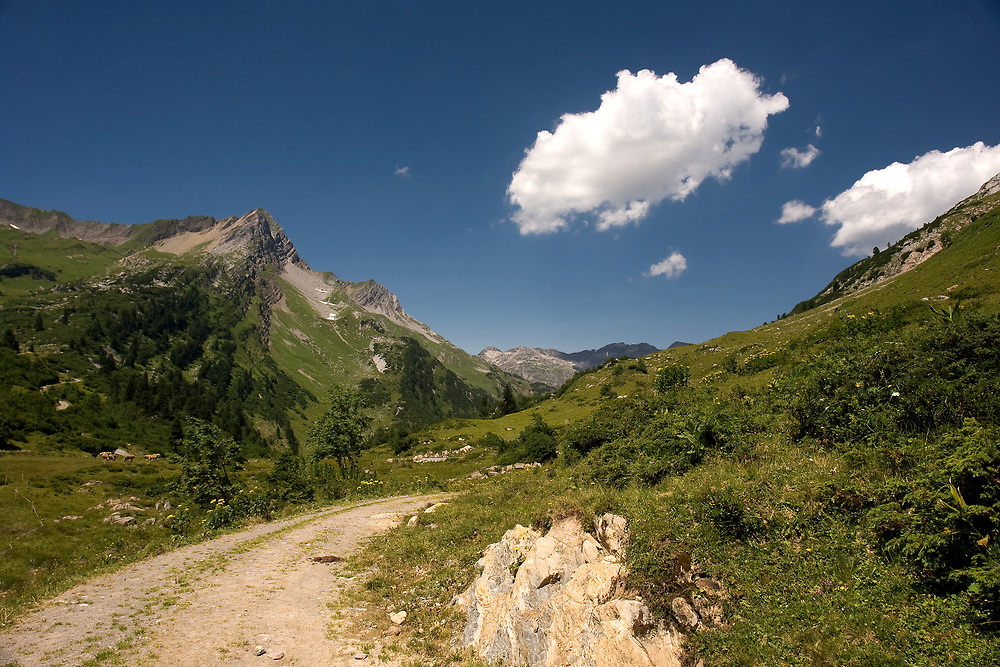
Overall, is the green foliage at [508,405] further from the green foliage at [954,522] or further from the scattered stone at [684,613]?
the green foliage at [954,522]

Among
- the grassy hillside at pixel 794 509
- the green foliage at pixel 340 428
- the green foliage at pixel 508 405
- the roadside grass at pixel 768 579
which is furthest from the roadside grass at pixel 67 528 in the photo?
the green foliage at pixel 508 405

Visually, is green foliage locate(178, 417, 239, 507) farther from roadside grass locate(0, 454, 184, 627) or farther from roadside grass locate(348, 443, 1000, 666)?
roadside grass locate(348, 443, 1000, 666)

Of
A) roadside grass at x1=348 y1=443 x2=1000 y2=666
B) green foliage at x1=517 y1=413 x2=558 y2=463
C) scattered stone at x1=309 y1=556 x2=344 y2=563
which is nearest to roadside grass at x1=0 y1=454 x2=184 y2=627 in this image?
scattered stone at x1=309 y1=556 x2=344 y2=563

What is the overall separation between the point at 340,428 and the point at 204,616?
27.2 meters

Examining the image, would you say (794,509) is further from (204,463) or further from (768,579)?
(204,463)

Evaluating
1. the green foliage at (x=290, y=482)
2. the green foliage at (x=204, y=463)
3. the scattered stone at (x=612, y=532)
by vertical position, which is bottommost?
the scattered stone at (x=612, y=532)

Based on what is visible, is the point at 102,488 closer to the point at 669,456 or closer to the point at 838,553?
the point at 669,456

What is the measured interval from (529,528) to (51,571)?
23.6 meters

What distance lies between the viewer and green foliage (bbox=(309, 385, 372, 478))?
3869 cm

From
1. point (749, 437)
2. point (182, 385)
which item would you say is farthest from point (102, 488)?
point (182, 385)

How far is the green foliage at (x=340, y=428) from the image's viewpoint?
127 feet

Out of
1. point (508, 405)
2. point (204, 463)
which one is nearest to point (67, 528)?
point (204, 463)

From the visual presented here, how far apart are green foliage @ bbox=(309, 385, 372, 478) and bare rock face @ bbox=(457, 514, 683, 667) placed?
1171 inches

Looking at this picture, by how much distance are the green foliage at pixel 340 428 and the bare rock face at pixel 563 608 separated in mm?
29734
